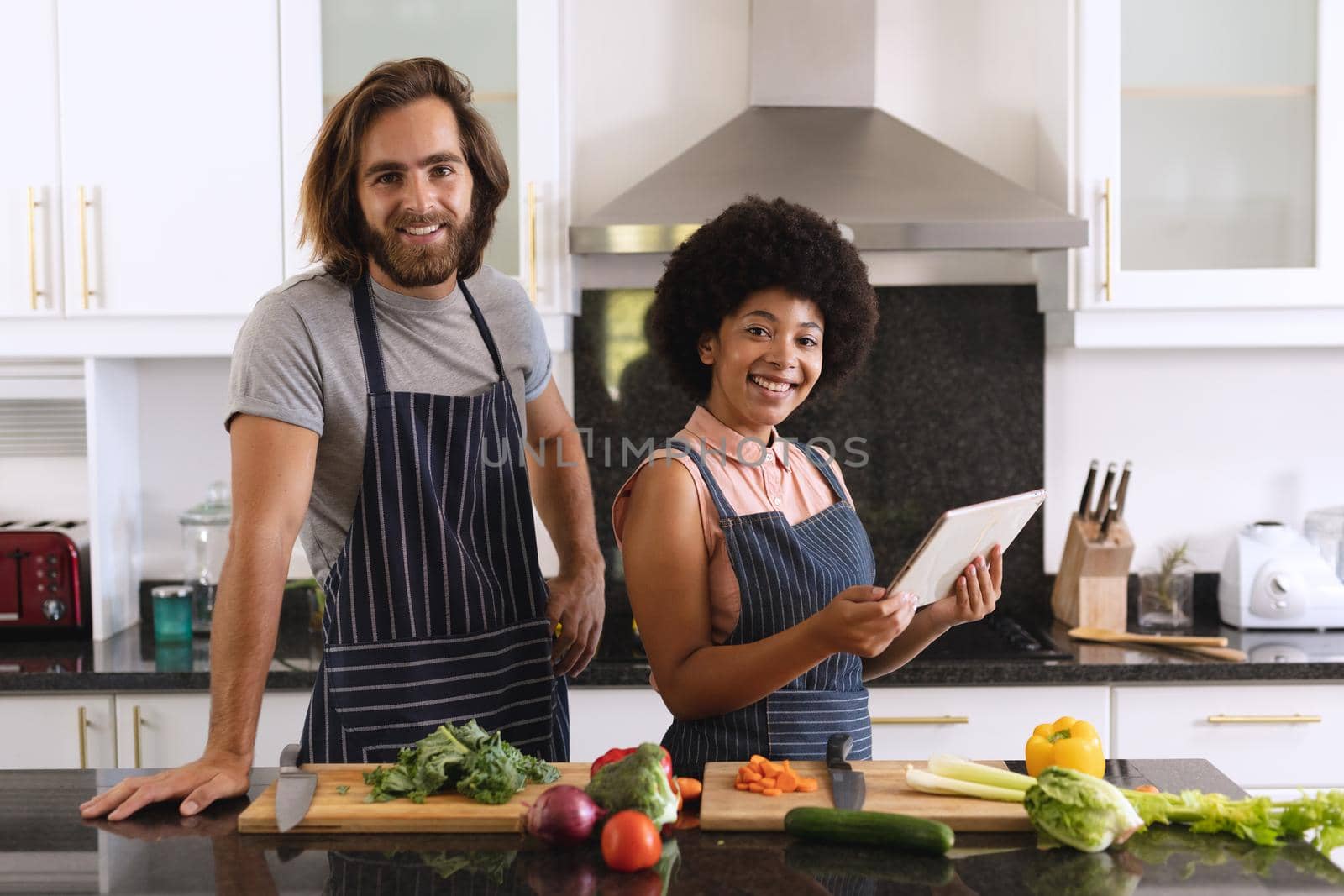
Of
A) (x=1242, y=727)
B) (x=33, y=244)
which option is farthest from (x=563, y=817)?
(x=33, y=244)

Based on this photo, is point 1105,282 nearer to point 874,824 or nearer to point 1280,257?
point 1280,257

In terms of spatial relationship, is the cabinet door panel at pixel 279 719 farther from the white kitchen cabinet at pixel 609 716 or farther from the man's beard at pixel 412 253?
the man's beard at pixel 412 253

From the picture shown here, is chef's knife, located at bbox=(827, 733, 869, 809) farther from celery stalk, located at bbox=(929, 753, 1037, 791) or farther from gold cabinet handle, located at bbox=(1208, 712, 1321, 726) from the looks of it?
gold cabinet handle, located at bbox=(1208, 712, 1321, 726)

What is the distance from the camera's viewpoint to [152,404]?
9.92 feet

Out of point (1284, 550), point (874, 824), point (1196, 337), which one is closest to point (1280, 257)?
point (1196, 337)

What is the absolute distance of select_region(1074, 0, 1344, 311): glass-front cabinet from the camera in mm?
A: 2562

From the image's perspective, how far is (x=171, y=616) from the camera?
8.91 ft

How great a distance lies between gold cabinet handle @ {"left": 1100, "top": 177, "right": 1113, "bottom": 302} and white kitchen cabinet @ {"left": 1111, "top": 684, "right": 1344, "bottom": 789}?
2.63 ft

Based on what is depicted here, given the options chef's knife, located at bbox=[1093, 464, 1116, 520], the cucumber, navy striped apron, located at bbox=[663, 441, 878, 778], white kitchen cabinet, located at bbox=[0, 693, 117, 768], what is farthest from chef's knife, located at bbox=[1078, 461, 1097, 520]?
white kitchen cabinet, located at bbox=[0, 693, 117, 768]

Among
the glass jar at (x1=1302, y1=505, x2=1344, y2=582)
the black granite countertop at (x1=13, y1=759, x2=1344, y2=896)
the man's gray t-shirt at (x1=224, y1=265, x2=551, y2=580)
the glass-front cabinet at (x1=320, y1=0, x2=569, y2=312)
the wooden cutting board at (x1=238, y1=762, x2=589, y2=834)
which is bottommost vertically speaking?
the black granite countertop at (x1=13, y1=759, x2=1344, y2=896)

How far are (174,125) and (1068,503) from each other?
2139mm

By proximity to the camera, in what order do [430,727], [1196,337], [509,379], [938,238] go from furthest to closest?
1. [1196,337]
2. [938,238]
3. [509,379]
4. [430,727]

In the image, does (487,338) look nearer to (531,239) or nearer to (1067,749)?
(531,239)

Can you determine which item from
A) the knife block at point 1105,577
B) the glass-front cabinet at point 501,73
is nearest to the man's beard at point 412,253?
the glass-front cabinet at point 501,73
